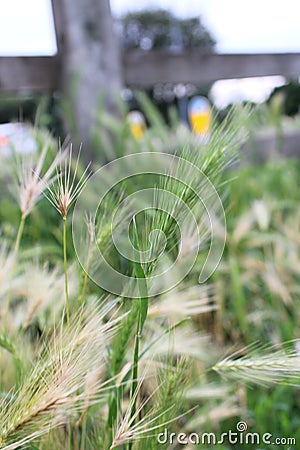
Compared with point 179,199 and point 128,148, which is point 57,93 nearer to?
point 128,148

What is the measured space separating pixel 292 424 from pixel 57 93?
4.01 feet

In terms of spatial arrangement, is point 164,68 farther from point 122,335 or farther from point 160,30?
point 160,30

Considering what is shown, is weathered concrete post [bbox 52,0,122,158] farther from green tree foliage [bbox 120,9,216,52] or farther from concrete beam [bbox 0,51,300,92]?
green tree foliage [bbox 120,9,216,52]

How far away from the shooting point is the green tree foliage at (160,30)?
1639cm

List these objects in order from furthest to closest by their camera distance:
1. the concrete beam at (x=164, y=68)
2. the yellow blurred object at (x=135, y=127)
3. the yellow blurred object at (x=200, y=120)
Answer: the concrete beam at (x=164, y=68) < the yellow blurred object at (x=135, y=127) < the yellow blurred object at (x=200, y=120)

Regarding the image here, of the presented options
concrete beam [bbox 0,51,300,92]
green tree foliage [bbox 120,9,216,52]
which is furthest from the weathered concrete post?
green tree foliage [bbox 120,9,216,52]

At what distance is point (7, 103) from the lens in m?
9.08

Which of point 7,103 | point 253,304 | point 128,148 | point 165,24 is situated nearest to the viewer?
point 253,304

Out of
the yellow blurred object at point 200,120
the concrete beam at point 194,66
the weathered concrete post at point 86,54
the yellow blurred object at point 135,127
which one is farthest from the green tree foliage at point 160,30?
the weathered concrete post at point 86,54

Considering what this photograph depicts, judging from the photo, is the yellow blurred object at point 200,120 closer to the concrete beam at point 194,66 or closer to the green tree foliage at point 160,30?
the concrete beam at point 194,66

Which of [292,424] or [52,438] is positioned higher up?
[52,438]

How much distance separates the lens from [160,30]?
16500 millimetres

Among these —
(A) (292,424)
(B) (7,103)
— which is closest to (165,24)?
(B) (7,103)

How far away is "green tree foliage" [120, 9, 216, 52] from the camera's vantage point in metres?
16.4
